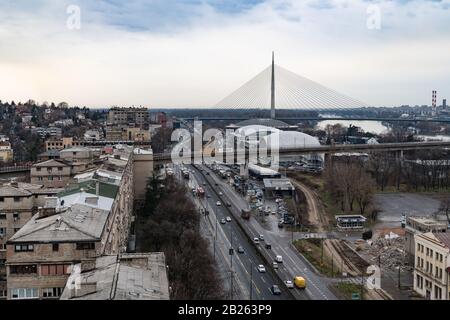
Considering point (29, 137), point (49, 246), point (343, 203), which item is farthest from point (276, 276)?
point (29, 137)

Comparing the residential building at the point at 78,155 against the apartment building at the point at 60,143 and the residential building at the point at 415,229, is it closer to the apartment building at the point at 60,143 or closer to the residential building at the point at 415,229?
the apartment building at the point at 60,143

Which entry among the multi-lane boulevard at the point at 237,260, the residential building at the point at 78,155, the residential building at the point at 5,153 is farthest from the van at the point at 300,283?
the residential building at the point at 5,153

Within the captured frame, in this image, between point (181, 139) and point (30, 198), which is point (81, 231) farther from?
point (181, 139)

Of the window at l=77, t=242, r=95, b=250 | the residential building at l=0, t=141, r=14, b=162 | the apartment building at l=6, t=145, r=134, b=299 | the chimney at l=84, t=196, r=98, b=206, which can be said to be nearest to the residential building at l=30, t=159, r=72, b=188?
the chimney at l=84, t=196, r=98, b=206

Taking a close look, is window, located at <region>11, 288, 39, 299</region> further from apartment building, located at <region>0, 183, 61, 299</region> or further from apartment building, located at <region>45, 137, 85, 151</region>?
apartment building, located at <region>45, 137, 85, 151</region>

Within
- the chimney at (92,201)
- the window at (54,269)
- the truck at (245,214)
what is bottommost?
the truck at (245,214)

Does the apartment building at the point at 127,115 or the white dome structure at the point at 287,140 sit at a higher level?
the apartment building at the point at 127,115
